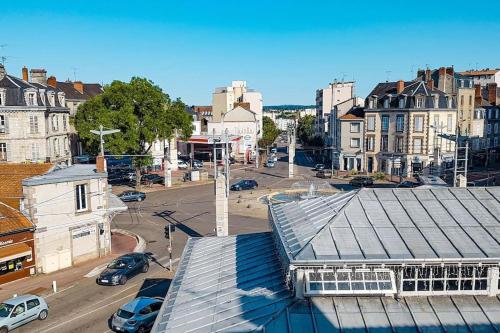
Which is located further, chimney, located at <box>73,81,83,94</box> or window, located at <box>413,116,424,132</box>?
chimney, located at <box>73,81,83,94</box>

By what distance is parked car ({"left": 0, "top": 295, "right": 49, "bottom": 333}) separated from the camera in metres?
20.6

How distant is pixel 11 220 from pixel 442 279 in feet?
81.9

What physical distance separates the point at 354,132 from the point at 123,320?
58.4m

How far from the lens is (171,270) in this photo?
1144 inches

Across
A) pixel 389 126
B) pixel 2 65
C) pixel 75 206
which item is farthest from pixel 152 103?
pixel 389 126

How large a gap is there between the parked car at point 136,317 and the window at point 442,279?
41.4 feet

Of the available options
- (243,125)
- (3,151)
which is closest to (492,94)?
(243,125)

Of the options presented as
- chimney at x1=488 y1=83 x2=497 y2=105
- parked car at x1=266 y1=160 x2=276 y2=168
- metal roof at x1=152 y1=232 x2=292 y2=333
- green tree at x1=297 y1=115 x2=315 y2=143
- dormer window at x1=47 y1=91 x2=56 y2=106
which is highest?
chimney at x1=488 y1=83 x2=497 y2=105

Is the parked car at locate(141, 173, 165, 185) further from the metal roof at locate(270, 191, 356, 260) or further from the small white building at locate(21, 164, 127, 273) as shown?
the metal roof at locate(270, 191, 356, 260)

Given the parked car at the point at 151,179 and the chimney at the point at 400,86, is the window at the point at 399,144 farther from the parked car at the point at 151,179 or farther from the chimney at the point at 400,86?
the parked car at the point at 151,179

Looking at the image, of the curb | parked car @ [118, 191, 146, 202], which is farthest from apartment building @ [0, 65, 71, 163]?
the curb

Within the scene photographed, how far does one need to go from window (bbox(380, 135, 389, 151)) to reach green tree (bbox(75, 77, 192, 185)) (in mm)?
31112

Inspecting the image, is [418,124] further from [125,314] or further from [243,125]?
[125,314]

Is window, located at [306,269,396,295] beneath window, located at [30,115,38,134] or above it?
beneath
